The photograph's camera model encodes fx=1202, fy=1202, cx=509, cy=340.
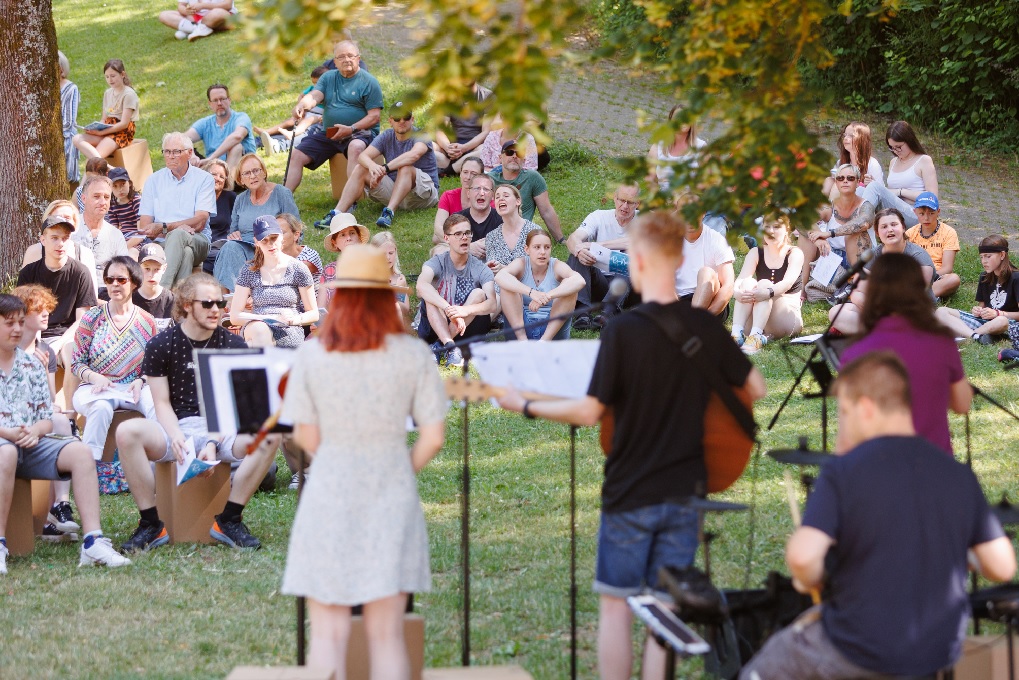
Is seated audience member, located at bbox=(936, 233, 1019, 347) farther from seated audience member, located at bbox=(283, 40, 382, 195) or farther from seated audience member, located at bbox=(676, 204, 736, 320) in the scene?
seated audience member, located at bbox=(283, 40, 382, 195)

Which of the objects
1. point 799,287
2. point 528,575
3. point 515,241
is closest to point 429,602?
point 528,575

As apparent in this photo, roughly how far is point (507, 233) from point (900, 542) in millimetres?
7468

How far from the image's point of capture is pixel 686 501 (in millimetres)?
4242

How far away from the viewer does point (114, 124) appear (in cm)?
1448

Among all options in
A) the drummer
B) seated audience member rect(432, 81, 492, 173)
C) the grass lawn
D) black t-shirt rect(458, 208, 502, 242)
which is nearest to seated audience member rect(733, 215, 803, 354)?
the grass lawn

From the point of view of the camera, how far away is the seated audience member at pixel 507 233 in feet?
34.4

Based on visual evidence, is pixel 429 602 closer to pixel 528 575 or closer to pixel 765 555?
pixel 528 575

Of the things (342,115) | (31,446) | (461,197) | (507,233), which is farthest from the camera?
(342,115)

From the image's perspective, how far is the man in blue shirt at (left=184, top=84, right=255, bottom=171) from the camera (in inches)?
552

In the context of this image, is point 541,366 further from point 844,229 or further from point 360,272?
point 844,229

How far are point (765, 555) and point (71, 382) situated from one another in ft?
15.3

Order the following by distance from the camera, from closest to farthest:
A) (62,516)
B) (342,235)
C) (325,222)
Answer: (62,516) < (342,235) < (325,222)

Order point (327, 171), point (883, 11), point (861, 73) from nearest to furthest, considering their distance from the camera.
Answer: point (883, 11)
point (327, 171)
point (861, 73)

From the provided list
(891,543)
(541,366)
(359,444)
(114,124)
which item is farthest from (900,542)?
(114,124)
